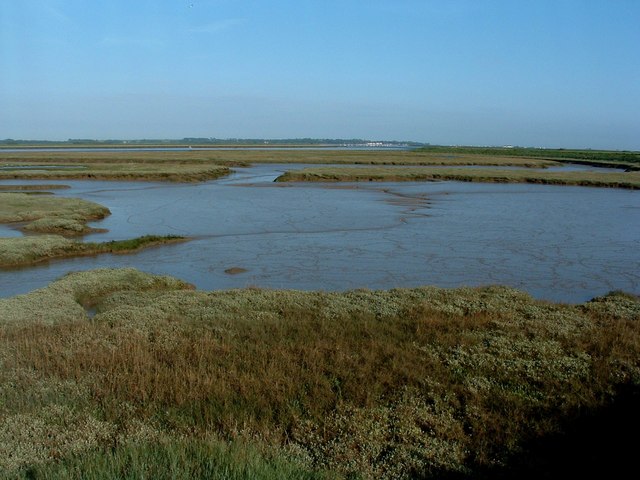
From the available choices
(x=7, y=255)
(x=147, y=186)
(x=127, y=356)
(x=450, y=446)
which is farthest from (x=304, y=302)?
(x=147, y=186)

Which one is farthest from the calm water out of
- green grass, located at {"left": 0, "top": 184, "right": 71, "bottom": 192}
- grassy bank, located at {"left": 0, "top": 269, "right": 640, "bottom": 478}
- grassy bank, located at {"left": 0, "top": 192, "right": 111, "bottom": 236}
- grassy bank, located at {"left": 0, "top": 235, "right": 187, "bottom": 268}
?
grassy bank, located at {"left": 0, "top": 269, "right": 640, "bottom": 478}

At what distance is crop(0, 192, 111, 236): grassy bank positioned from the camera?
29.5 m

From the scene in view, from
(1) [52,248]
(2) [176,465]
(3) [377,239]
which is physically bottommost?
(1) [52,248]

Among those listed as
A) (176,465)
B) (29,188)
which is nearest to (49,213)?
(29,188)

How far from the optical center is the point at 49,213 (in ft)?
Answer: 108

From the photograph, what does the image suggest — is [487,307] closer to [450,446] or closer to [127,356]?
[450,446]

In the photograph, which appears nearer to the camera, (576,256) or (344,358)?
(344,358)

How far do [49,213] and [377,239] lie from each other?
1860 centimetres

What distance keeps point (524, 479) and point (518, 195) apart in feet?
152

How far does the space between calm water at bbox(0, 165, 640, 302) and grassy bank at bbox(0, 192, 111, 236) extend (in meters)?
1.25

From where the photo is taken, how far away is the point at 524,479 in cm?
660

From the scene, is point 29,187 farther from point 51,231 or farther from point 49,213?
point 51,231

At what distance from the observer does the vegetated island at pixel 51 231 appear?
75.3 ft

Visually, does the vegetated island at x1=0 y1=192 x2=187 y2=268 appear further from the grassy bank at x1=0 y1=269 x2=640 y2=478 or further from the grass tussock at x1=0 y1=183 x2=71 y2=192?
the grassy bank at x1=0 y1=269 x2=640 y2=478
